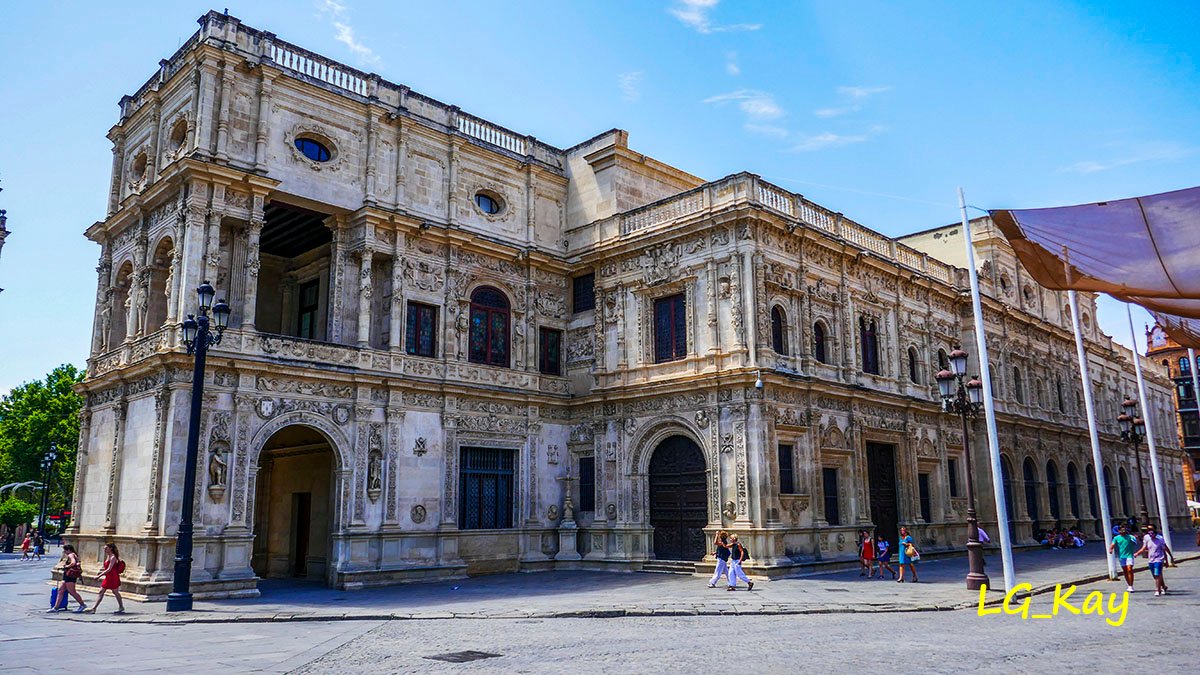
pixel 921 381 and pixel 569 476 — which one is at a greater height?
pixel 921 381

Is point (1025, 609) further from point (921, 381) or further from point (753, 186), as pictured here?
point (921, 381)

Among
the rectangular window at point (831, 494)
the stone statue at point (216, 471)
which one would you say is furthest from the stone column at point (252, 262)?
the rectangular window at point (831, 494)

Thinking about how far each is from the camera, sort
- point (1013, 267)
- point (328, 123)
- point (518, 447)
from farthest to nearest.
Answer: point (1013, 267)
point (518, 447)
point (328, 123)

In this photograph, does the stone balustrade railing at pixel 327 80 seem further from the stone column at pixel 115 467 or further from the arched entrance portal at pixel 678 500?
the arched entrance portal at pixel 678 500

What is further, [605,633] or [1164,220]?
[605,633]

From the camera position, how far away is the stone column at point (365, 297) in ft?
79.0

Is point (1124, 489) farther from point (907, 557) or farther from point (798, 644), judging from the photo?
point (798, 644)

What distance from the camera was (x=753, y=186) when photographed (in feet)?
82.2

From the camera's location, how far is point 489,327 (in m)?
27.5

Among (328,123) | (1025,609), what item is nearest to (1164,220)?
(1025,609)

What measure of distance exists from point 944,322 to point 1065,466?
11675mm

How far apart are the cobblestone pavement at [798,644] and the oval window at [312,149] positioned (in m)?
14.3

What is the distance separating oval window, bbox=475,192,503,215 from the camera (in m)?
28.1

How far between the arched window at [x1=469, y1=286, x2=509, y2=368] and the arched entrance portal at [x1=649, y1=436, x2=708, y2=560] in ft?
19.5
